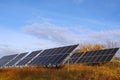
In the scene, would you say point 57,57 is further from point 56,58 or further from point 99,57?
point 99,57

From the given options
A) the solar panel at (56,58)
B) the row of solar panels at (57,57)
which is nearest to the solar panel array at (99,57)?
the row of solar panels at (57,57)

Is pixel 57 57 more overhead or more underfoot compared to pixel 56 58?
more overhead

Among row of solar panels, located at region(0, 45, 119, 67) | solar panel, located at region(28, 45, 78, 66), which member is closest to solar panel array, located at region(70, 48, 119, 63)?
row of solar panels, located at region(0, 45, 119, 67)

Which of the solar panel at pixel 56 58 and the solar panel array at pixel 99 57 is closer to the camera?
the solar panel at pixel 56 58

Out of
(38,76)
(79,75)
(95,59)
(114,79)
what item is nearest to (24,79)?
(38,76)

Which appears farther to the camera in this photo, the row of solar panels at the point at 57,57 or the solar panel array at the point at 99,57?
the solar panel array at the point at 99,57

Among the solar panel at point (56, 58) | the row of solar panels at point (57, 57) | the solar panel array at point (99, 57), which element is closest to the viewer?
the solar panel at point (56, 58)

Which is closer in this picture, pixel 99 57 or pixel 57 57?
pixel 57 57

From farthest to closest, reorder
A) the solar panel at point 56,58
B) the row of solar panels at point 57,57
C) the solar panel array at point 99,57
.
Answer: the solar panel array at point 99,57 < the row of solar panels at point 57,57 < the solar panel at point 56,58

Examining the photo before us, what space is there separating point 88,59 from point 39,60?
9.72m

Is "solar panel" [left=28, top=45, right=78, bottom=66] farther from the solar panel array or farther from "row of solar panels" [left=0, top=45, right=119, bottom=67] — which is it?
the solar panel array

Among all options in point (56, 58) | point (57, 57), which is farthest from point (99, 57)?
point (56, 58)

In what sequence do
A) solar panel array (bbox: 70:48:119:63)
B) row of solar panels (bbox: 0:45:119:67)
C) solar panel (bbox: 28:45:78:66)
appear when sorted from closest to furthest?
1. solar panel (bbox: 28:45:78:66)
2. row of solar panels (bbox: 0:45:119:67)
3. solar panel array (bbox: 70:48:119:63)

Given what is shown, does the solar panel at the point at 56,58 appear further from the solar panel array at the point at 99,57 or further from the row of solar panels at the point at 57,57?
the solar panel array at the point at 99,57
